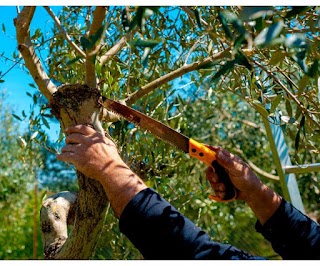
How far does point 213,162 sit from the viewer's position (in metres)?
1.79

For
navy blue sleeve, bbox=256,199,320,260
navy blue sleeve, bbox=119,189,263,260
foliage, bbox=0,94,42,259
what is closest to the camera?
navy blue sleeve, bbox=119,189,263,260

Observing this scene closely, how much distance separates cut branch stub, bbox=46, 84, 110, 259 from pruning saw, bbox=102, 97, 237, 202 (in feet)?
0.29

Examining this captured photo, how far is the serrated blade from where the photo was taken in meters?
1.85

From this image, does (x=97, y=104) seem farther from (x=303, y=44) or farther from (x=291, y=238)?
(x=303, y=44)

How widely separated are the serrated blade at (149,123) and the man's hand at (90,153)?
0.27 metres

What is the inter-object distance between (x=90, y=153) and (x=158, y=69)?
4.29 ft

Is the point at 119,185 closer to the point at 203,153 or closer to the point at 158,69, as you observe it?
the point at 203,153

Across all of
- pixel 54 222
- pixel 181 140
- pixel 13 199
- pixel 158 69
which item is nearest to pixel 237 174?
pixel 181 140

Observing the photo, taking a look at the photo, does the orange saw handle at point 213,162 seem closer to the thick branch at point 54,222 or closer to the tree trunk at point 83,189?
the tree trunk at point 83,189

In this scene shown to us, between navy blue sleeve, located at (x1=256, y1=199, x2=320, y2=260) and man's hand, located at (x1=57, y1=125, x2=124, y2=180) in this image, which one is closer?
man's hand, located at (x1=57, y1=125, x2=124, y2=180)

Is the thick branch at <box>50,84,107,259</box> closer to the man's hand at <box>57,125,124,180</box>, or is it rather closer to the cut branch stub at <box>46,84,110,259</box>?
the cut branch stub at <box>46,84,110,259</box>

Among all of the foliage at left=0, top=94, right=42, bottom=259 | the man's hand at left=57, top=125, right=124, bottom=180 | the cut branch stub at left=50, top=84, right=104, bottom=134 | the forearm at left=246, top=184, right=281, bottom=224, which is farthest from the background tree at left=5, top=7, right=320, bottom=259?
the foliage at left=0, top=94, right=42, bottom=259

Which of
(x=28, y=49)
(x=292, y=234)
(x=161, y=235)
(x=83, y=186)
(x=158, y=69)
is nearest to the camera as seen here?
(x=161, y=235)
